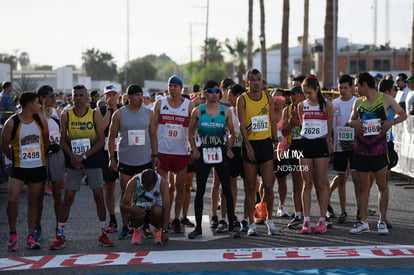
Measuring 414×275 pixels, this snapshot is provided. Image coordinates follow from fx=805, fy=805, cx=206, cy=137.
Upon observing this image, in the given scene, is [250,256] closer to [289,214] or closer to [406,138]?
[289,214]

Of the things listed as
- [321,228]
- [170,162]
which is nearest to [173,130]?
[170,162]

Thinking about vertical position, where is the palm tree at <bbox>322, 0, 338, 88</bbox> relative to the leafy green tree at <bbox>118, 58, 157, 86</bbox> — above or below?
below

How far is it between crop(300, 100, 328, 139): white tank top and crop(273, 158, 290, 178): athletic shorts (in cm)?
117

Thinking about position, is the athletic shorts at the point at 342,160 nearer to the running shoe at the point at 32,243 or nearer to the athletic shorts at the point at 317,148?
the athletic shorts at the point at 317,148

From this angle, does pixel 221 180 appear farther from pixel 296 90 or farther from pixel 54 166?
pixel 54 166

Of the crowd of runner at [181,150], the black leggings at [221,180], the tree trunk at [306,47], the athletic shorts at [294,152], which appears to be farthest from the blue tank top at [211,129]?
the tree trunk at [306,47]

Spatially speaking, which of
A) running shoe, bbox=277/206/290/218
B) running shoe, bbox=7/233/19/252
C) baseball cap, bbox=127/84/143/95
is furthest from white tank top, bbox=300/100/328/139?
running shoe, bbox=7/233/19/252

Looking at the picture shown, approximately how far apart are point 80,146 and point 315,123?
317 cm

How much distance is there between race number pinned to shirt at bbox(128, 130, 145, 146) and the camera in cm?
1061

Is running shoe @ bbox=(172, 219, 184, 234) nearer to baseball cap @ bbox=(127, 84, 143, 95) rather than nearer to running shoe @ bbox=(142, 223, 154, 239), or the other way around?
running shoe @ bbox=(142, 223, 154, 239)

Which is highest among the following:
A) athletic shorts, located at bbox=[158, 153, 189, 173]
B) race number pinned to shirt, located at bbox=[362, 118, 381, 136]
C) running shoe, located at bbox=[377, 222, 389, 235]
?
race number pinned to shirt, located at bbox=[362, 118, 381, 136]

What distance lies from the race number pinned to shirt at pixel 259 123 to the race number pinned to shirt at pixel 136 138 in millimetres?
1496

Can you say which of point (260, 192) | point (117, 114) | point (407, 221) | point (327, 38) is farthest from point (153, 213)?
point (327, 38)

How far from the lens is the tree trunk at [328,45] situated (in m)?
29.1
